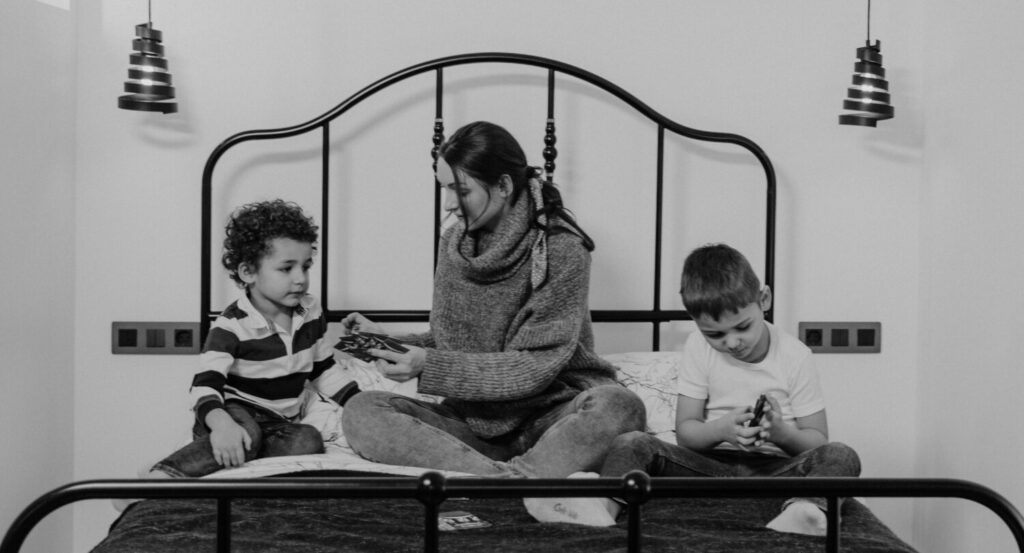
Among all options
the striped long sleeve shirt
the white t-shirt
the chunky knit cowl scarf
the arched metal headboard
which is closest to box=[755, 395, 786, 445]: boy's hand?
the white t-shirt

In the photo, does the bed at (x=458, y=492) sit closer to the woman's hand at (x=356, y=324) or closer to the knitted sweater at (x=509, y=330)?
the woman's hand at (x=356, y=324)

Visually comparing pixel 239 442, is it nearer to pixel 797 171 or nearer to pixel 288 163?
pixel 288 163

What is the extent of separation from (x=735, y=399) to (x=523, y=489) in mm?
886

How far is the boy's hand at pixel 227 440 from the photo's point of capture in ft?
6.10

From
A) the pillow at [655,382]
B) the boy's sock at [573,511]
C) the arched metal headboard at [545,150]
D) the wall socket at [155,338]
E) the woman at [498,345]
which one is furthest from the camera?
the wall socket at [155,338]

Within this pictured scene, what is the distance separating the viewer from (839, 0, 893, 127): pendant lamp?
2455 mm

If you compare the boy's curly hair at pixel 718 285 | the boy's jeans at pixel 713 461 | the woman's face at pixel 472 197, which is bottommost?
the boy's jeans at pixel 713 461

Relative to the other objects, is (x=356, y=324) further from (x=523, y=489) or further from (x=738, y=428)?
(x=523, y=489)

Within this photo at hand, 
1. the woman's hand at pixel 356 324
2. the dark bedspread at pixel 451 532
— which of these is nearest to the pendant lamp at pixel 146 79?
the woman's hand at pixel 356 324

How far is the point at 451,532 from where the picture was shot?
58.7 inches

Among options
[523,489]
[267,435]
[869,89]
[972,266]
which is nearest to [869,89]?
[869,89]

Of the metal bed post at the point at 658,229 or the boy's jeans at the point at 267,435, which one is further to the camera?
the metal bed post at the point at 658,229

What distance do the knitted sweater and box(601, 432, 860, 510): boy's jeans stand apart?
240 mm

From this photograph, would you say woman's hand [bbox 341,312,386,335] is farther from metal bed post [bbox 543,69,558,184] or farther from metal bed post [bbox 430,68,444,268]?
metal bed post [bbox 543,69,558,184]
